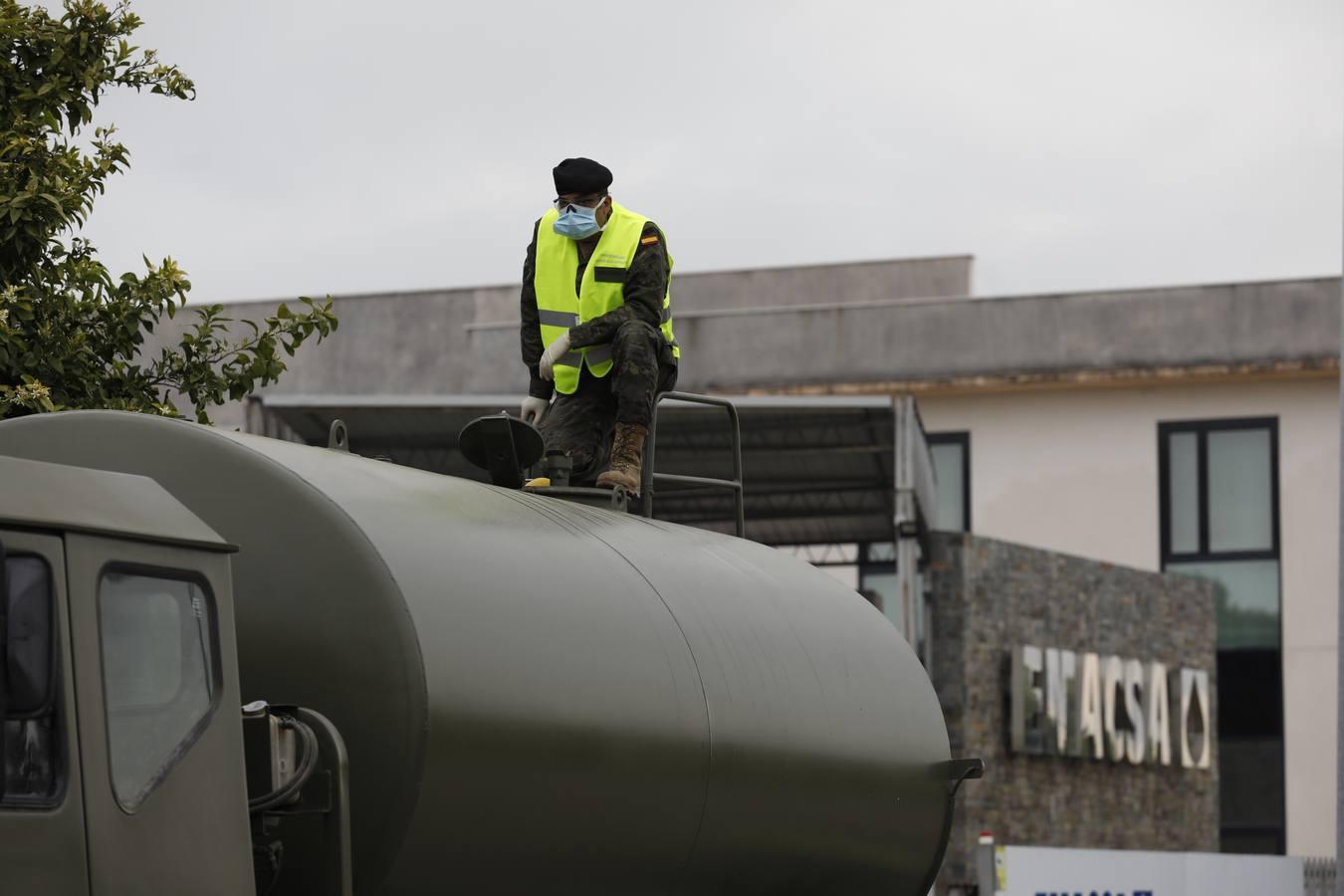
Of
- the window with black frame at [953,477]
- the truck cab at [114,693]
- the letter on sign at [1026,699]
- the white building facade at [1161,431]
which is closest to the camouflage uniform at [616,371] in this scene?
the truck cab at [114,693]

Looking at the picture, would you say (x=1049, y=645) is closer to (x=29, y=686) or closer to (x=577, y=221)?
(x=577, y=221)

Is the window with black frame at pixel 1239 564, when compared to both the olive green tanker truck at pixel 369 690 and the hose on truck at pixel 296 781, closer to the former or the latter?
the olive green tanker truck at pixel 369 690

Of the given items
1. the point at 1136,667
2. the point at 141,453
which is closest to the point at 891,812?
the point at 141,453

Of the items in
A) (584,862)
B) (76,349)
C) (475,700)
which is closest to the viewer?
(475,700)

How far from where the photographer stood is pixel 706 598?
655 cm

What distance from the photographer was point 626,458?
7.47m

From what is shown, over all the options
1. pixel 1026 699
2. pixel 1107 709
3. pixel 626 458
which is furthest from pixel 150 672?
pixel 1107 709

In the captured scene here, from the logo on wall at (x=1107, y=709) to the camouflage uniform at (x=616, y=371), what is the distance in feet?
66.2

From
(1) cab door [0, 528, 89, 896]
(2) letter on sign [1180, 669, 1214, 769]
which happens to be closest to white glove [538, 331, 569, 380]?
(1) cab door [0, 528, 89, 896]

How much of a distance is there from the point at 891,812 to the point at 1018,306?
27.9 m

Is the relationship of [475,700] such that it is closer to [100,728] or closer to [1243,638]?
[100,728]

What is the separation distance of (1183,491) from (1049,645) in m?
7.08

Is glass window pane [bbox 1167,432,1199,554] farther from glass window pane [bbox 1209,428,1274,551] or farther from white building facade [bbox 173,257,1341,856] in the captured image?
glass window pane [bbox 1209,428,1274,551]

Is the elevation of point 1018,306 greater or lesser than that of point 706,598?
greater
